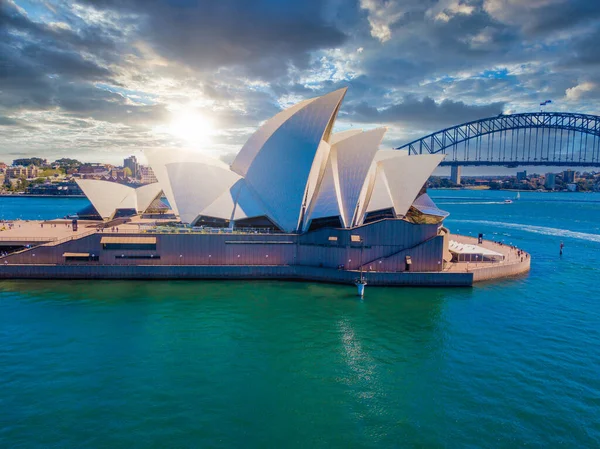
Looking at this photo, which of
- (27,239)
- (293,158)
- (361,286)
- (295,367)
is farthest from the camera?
(293,158)

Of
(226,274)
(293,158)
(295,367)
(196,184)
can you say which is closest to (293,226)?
(293,158)

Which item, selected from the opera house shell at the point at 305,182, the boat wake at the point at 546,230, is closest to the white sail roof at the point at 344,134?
the opera house shell at the point at 305,182

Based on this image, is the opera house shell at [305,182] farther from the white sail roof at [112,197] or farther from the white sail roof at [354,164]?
the white sail roof at [112,197]

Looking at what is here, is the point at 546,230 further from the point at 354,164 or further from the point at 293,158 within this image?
the point at 293,158

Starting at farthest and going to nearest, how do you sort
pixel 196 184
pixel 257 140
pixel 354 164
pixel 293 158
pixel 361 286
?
pixel 257 140 < pixel 196 184 < pixel 354 164 < pixel 293 158 < pixel 361 286

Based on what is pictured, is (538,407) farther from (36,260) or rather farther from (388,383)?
(36,260)

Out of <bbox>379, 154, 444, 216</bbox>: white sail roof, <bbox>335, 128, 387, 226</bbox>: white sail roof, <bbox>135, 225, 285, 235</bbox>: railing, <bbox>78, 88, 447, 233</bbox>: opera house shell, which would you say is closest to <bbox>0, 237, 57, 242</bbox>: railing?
<bbox>135, 225, 285, 235</bbox>: railing
